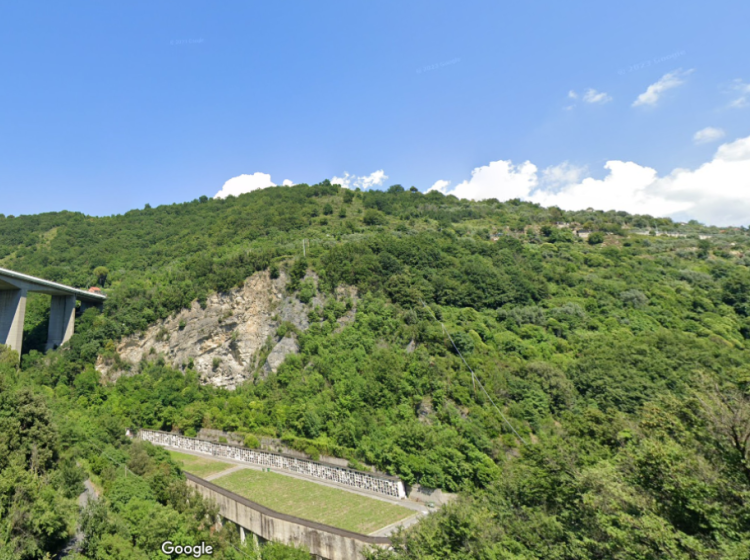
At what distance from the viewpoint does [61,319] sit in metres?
47.1

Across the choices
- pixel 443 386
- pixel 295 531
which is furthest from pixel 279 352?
pixel 295 531

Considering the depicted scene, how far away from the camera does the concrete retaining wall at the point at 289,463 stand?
27641mm

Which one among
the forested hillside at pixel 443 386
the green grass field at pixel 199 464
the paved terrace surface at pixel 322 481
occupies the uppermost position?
the forested hillside at pixel 443 386

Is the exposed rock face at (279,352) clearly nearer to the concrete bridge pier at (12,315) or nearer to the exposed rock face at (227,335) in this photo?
the exposed rock face at (227,335)

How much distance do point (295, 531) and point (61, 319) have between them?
43.0 metres

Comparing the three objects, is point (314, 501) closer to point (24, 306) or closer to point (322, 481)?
point (322, 481)

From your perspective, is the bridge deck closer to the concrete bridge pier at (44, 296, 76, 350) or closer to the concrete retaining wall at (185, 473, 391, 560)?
the concrete bridge pier at (44, 296, 76, 350)

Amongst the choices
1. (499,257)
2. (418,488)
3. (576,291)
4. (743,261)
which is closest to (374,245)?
(499,257)

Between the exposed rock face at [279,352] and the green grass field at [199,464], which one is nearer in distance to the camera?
the green grass field at [199,464]

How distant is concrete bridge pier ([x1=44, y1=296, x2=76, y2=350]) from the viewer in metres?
46.9

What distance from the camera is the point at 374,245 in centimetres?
5366

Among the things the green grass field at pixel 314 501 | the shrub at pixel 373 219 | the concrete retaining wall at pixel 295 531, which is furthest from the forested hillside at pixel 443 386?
the green grass field at pixel 314 501

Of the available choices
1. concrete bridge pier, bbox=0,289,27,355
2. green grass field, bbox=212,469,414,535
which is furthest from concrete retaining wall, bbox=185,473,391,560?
concrete bridge pier, bbox=0,289,27,355

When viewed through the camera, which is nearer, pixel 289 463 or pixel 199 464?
pixel 289 463
